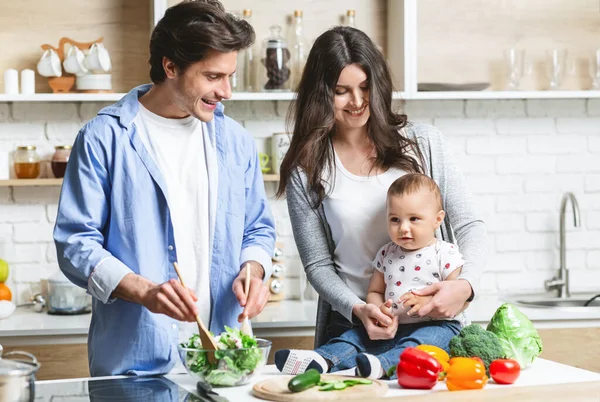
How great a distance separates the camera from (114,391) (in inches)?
72.6

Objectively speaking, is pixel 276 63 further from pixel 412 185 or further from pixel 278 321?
pixel 412 185

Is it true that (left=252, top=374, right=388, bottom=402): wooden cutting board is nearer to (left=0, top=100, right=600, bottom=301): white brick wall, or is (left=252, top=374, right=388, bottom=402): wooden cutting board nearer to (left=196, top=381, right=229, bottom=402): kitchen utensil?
(left=196, top=381, right=229, bottom=402): kitchen utensil

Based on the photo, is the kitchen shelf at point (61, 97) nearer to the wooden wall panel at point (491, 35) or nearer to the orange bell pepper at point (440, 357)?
the wooden wall panel at point (491, 35)

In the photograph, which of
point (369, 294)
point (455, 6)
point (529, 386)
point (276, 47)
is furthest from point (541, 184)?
point (529, 386)

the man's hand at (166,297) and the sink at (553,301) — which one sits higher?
the man's hand at (166,297)

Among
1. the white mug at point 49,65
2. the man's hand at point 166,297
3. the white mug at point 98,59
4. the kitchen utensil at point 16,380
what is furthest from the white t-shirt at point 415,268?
the white mug at point 49,65

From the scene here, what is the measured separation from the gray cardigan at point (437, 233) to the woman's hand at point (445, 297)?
0.14 m

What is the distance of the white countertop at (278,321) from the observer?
10.5ft

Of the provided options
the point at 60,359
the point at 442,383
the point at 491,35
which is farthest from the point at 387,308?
the point at 491,35

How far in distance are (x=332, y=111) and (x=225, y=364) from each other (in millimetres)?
827

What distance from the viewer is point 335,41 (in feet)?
7.67

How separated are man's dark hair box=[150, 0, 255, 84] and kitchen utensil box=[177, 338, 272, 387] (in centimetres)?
72

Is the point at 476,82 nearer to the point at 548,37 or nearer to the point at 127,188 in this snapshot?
the point at 548,37

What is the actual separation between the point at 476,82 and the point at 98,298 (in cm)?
227
